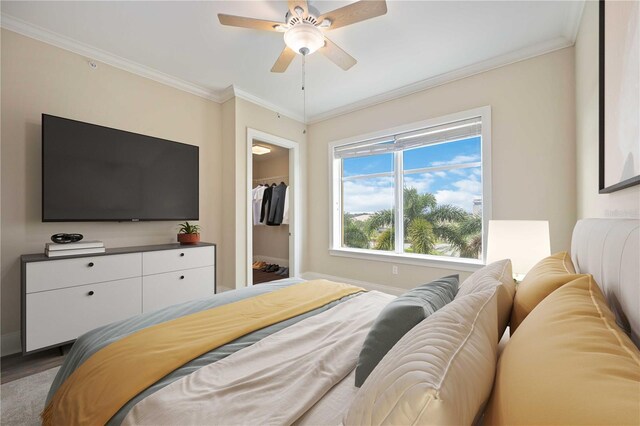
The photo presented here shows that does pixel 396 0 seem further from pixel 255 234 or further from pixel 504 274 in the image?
pixel 255 234

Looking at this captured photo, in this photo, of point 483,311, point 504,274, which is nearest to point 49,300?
point 483,311

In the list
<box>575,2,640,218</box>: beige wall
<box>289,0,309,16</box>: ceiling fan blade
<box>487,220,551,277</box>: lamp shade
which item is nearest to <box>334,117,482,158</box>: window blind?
<box>575,2,640,218</box>: beige wall

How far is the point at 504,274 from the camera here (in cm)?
114

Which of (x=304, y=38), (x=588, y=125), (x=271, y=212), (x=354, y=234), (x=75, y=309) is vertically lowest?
(x=75, y=309)

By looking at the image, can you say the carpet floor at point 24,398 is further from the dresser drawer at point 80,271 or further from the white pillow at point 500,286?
the white pillow at point 500,286

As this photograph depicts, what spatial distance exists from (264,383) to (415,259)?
2797 millimetres

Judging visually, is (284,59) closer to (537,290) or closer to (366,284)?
(537,290)

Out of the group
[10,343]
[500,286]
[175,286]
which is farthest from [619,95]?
[10,343]

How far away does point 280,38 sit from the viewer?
2455 millimetres

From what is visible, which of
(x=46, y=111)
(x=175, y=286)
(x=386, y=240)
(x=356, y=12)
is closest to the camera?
→ (x=356, y=12)

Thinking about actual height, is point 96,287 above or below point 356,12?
below

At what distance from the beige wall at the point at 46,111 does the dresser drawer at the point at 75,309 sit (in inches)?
19.4

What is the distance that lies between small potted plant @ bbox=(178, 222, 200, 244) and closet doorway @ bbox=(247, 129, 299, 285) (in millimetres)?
714

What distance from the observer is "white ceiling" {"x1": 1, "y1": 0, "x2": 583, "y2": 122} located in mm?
2111
